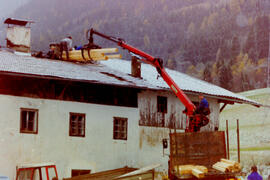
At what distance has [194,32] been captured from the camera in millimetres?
167750

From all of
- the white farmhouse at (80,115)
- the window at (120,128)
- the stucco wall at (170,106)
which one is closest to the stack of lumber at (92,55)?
the white farmhouse at (80,115)

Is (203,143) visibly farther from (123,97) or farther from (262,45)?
(262,45)

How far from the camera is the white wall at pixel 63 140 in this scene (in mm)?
22484

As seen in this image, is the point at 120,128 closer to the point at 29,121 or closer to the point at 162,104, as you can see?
the point at 162,104

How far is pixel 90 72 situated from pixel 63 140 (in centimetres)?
394

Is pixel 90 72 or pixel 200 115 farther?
pixel 90 72

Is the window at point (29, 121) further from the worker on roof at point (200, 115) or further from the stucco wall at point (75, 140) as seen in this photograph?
the worker on roof at point (200, 115)

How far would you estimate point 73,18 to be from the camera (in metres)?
197

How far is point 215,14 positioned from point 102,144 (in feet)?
489

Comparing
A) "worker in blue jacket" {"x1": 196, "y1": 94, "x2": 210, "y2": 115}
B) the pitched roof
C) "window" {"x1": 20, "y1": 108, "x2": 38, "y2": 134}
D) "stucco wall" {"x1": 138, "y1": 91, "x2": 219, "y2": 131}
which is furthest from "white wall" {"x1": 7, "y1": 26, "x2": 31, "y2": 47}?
"worker in blue jacket" {"x1": 196, "y1": 94, "x2": 210, "y2": 115}

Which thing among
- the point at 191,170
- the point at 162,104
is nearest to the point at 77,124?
the point at 162,104

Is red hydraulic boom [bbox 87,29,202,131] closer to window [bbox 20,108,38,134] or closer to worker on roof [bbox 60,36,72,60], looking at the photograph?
worker on roof [bbox 60,36,72,60]

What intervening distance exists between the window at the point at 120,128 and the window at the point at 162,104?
2.65m

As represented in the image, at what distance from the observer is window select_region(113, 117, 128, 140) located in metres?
26.2
